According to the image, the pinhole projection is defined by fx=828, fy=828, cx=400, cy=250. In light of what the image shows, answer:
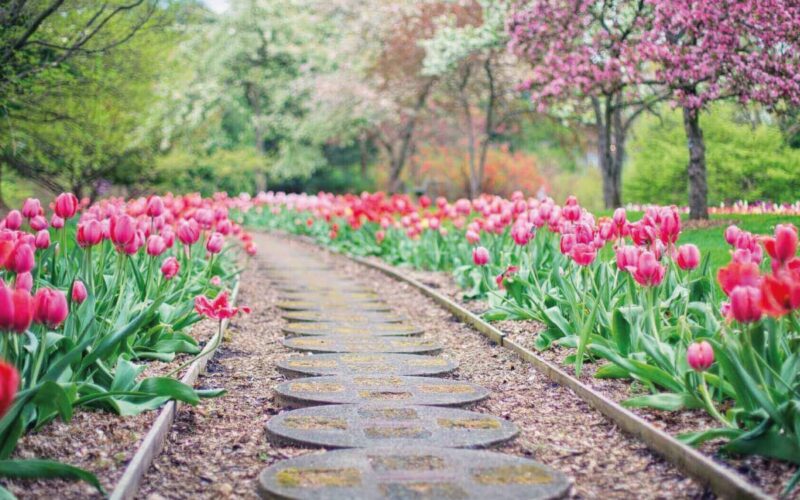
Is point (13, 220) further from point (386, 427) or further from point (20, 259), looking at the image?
point (386, 427)

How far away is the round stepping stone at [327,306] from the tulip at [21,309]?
597 centimetres

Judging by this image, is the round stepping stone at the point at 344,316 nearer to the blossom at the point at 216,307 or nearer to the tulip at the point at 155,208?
the tulip at the point at 155,208

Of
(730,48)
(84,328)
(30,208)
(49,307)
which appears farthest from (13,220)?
(730,48)

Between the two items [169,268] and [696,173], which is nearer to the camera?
[169,268]

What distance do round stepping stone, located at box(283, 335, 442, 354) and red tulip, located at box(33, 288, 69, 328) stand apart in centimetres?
329

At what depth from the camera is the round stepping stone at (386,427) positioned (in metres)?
4.08

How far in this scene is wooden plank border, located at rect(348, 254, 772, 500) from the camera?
318cm

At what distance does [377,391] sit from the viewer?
5125mm

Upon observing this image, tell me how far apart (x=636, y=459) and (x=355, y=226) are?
10489 mm

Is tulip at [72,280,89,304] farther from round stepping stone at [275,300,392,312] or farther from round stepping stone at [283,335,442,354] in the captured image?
round stepping stone at [275,300,392,312]

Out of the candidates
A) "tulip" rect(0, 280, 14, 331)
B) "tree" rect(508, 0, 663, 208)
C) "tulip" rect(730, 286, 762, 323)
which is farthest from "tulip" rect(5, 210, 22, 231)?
"tree" rect(508, 0, 663, 208)

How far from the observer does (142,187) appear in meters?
23.6

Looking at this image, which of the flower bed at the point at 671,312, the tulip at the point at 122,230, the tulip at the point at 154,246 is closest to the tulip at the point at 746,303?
the flower bed at the point at 671,312

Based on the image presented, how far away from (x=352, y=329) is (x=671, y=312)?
3.07m
